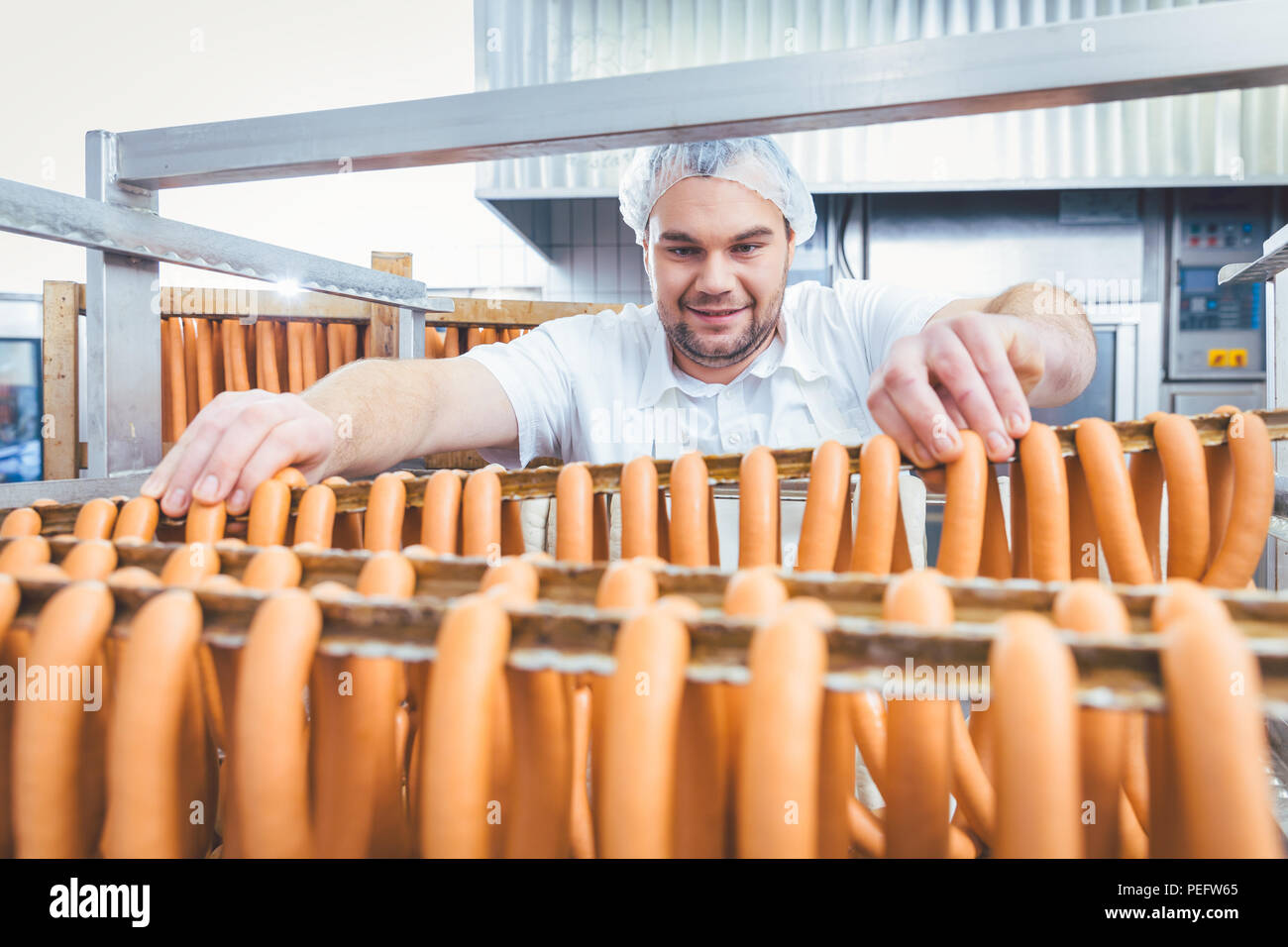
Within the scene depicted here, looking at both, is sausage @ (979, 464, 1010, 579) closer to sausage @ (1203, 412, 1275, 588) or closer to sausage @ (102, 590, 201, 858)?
sausage @ (1203, 412, 1275, 588)

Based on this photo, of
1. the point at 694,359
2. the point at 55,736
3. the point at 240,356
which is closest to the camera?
the point at 55,736

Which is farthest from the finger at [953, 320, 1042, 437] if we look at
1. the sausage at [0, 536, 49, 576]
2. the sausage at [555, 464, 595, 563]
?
the sausage at [0, 536, 49, 576]

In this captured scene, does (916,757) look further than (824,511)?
No

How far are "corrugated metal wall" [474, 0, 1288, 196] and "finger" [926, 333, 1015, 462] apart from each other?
2.19m

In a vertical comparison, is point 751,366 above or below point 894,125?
below

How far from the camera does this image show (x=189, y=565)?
43cm

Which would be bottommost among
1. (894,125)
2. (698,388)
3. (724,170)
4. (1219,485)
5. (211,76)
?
(1219,485)

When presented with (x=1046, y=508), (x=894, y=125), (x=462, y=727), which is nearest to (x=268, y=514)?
(x=462, y=727)

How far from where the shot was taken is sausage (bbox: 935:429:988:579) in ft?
1.80

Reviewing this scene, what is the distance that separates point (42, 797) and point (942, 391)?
0.67m

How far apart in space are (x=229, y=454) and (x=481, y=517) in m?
0.23

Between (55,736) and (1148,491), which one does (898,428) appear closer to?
(1148,491)

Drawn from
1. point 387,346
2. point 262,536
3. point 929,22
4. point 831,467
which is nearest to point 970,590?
point 831,467

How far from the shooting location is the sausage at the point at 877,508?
56cm
